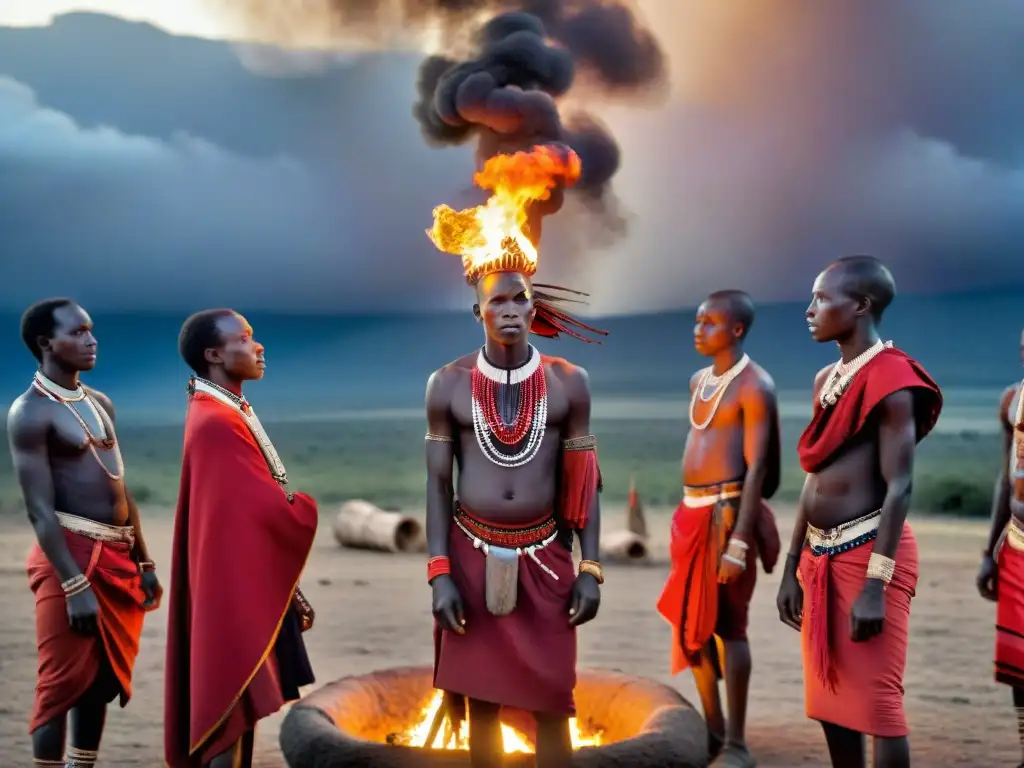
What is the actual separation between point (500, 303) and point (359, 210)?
44.2 feet

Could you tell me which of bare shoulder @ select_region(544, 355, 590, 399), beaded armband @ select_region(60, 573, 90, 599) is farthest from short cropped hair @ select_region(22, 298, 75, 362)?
bare shoulder @ select_region(544, 355, 590, 399)

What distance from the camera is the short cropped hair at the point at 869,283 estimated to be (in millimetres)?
3869

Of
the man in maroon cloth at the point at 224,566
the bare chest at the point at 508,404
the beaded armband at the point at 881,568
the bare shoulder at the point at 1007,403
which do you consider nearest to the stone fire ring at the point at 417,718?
the man in maroon cloth at the point at 224,566

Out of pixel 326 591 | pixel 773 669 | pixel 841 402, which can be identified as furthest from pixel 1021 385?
pixel 326 591

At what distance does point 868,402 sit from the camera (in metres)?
3.76

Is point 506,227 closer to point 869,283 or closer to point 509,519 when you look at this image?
point 509,519

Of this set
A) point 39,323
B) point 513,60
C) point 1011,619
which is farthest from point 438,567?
point 513,60

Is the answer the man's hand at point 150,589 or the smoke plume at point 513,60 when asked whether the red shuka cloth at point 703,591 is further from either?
the man's hand at point 150,589

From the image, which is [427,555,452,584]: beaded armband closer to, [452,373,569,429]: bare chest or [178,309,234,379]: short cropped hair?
[452,373,569,429]: bare chest

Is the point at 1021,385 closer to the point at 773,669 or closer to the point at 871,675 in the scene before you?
the point at 871,675

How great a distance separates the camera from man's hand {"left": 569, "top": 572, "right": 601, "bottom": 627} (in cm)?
363

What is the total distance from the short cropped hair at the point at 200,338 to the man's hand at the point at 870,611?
2776 millimetres

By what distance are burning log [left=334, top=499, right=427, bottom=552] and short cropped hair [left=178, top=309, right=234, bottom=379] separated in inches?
321

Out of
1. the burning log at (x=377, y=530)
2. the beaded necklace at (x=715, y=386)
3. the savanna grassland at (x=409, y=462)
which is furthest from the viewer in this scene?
the savanna grassland at (x=409, y=462)
